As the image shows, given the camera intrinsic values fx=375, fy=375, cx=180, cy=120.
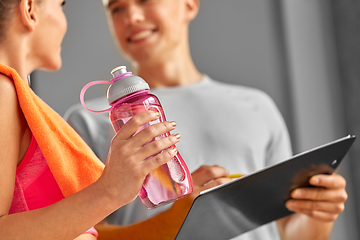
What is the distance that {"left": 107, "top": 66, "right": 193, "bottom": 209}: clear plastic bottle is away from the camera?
410 mm

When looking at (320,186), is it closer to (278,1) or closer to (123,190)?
(123,190)

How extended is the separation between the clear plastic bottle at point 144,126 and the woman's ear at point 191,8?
2.32 feet

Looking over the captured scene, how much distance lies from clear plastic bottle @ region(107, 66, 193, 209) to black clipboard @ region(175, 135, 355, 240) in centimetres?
3

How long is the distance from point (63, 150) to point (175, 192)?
0.45ft

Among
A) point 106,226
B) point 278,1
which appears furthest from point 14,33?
point 278,1

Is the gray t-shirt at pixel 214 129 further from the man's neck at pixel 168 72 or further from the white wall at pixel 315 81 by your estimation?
the white wall at pixel 315 81

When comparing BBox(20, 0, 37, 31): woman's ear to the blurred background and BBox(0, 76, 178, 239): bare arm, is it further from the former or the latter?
the blurred background

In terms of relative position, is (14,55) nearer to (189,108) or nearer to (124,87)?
(124,87)

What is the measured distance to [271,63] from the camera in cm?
116

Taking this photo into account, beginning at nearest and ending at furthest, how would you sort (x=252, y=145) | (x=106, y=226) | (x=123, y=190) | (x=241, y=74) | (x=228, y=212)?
(x=123, y=190), (x=228, y=212), (x=106, y=226), (x=252, y=145), (x=241, y=74)

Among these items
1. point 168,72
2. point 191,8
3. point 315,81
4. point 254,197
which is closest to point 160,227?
point 254,197

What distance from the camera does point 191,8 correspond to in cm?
110

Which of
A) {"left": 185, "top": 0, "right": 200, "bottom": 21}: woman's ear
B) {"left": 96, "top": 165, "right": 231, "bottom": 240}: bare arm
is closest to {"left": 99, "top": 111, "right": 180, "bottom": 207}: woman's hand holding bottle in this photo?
{"left": 96, "top": 165, "right": 231, "bottom": 240}: bare arm

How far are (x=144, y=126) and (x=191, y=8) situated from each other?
740mm
